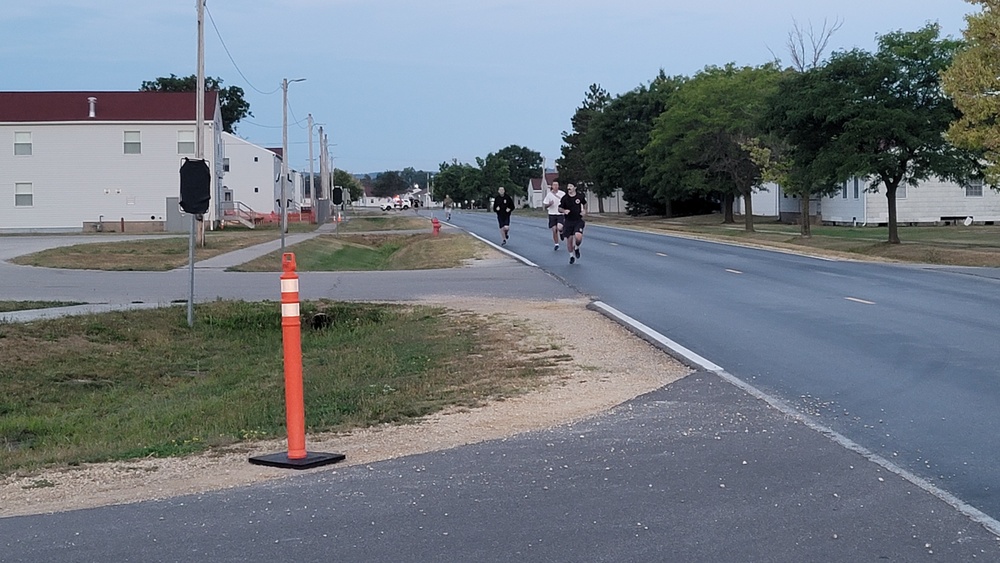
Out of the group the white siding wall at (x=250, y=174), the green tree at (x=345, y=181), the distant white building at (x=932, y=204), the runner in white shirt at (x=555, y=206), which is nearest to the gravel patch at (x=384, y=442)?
the runner in white shirt at (x=555, y=206)

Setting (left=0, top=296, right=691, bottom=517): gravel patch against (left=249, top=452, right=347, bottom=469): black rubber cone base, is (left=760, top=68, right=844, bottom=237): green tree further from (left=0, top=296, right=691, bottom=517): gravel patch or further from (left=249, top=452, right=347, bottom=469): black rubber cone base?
(left=249, top=452, right=347, bottom=469): black rubber cone base

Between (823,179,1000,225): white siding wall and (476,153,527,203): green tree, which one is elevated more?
(476,153,527,203): green tree

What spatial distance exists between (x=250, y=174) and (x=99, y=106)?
22279 mm

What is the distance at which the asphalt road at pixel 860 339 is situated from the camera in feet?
26.3

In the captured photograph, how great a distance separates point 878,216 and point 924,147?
75.6ft

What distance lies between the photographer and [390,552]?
568 cm

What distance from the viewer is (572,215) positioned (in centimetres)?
2678

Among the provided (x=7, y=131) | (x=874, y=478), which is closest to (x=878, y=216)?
(x=7, y=131)

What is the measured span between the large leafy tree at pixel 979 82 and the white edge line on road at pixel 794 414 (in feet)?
56.2

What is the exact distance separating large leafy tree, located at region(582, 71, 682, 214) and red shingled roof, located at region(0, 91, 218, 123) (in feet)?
112

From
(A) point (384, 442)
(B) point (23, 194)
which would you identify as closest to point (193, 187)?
(A) point (384, 442)

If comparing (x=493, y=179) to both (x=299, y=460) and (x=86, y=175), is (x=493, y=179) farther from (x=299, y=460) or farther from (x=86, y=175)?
(x=299, y=460)

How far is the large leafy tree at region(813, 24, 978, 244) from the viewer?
1356 inches

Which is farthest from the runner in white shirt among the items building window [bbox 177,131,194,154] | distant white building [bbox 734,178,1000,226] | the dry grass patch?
building window [bbox 177,131,194,154]
